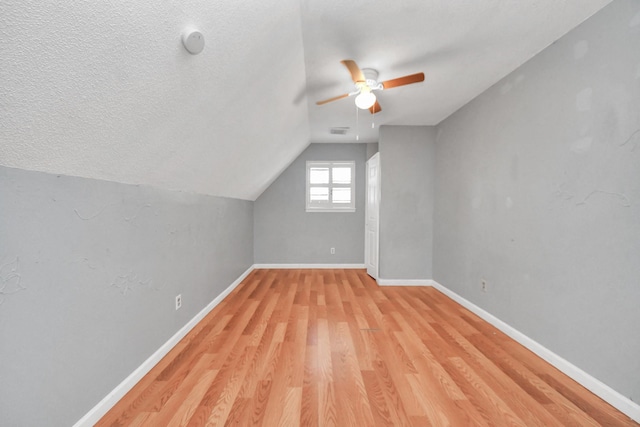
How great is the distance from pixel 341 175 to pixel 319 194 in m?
0.57

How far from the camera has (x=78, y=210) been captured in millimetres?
1313

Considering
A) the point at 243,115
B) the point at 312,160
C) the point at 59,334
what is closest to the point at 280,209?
the point at 312,160

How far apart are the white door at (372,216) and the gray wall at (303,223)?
335 millimetres

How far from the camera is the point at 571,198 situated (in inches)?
74.9

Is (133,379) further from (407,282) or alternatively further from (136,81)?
(407,282)

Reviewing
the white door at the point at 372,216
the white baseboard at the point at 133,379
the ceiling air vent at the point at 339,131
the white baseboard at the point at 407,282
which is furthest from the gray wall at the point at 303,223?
the white baseboard at the point at 133,379

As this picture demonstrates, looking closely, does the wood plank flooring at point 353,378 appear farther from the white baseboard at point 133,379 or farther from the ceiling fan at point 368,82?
the ceiling fan at point 368,82

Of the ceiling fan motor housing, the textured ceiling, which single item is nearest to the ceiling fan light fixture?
the ceiling fan motor housing

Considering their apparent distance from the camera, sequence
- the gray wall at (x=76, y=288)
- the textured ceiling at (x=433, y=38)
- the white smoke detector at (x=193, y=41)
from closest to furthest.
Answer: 1. the gray wall at (x=76, y=288)
2. the white smoke detector at (x=193, y=41)
3. the textured ceiling at (x=433, y=38)

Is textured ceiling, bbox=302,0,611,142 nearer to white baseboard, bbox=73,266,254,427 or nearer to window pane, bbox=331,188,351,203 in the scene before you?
window pane, bbox=331,188,351,203

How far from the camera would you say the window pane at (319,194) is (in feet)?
17.3

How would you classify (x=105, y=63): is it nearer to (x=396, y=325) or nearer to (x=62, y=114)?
(x=62, y=114)

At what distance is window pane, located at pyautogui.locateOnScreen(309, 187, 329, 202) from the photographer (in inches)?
208

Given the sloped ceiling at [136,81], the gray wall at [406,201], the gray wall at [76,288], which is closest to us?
the sloped ceiling at [136,81]
